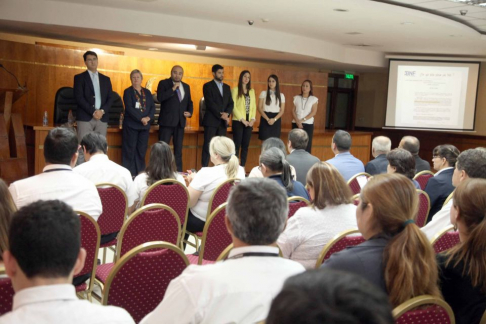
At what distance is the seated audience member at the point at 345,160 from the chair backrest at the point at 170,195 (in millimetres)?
1833

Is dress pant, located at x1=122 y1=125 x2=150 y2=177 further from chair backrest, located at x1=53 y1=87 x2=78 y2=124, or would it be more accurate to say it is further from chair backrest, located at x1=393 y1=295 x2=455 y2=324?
chair backrest, located at x1=393 y1=295 x2=455 y2=324

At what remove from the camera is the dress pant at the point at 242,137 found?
892cm

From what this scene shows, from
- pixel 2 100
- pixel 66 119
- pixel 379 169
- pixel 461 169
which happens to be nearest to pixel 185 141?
pixel 66 119

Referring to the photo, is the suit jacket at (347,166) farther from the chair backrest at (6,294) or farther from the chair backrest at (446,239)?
the chair backrest at (6,294)

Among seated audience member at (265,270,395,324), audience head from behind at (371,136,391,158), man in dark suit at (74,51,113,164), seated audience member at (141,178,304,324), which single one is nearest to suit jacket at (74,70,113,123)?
man in dark suit at (74,51,113,164)

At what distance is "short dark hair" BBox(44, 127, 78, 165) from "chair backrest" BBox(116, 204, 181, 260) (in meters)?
0.61

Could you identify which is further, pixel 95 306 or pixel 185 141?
pixel 185 141

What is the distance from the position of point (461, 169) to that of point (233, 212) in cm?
251

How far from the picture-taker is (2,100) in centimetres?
679

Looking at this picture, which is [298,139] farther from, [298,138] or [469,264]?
[469,264]

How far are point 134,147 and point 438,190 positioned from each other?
189 inches

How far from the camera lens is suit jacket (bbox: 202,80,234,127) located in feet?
27.8

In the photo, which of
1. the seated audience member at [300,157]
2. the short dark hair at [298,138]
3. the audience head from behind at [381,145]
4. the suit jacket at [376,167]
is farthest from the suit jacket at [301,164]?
the audience head from behind at [381,145]

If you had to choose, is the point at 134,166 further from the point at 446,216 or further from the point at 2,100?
the point at 446,216
